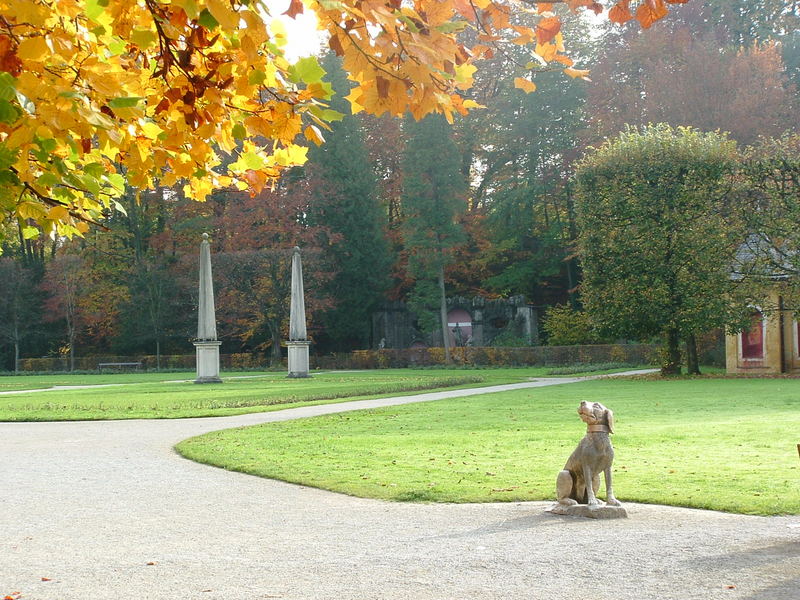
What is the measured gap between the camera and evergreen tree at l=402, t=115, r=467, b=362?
43.8 m

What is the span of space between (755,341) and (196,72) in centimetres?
2947

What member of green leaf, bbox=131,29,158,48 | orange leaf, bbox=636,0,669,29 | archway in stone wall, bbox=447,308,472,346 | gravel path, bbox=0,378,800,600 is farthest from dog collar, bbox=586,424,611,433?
archway in stone wall, bbox=447,308,472,346

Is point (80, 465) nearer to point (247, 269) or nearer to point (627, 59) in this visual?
point (247, 269)

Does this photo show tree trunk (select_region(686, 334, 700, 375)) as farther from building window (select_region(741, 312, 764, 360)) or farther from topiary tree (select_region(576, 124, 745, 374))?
building window (select_region(741, 312, 764, 360))

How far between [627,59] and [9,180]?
46.0 m

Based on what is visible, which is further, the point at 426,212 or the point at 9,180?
the point at 426,212

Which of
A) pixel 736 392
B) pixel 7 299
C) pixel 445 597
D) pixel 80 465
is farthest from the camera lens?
pixel 7 299

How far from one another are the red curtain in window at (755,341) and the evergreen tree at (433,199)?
622 inches

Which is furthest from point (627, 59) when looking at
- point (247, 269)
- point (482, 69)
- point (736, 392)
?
point (736, 392)

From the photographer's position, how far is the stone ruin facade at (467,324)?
4456cm

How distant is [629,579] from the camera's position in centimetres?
521

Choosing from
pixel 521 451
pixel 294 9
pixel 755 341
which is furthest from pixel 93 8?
pixel 755 341

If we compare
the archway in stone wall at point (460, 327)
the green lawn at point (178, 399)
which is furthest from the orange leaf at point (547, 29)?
the archway in stone wall at point (460, 327)

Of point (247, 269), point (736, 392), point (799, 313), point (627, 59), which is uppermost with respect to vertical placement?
point (627, 59)
